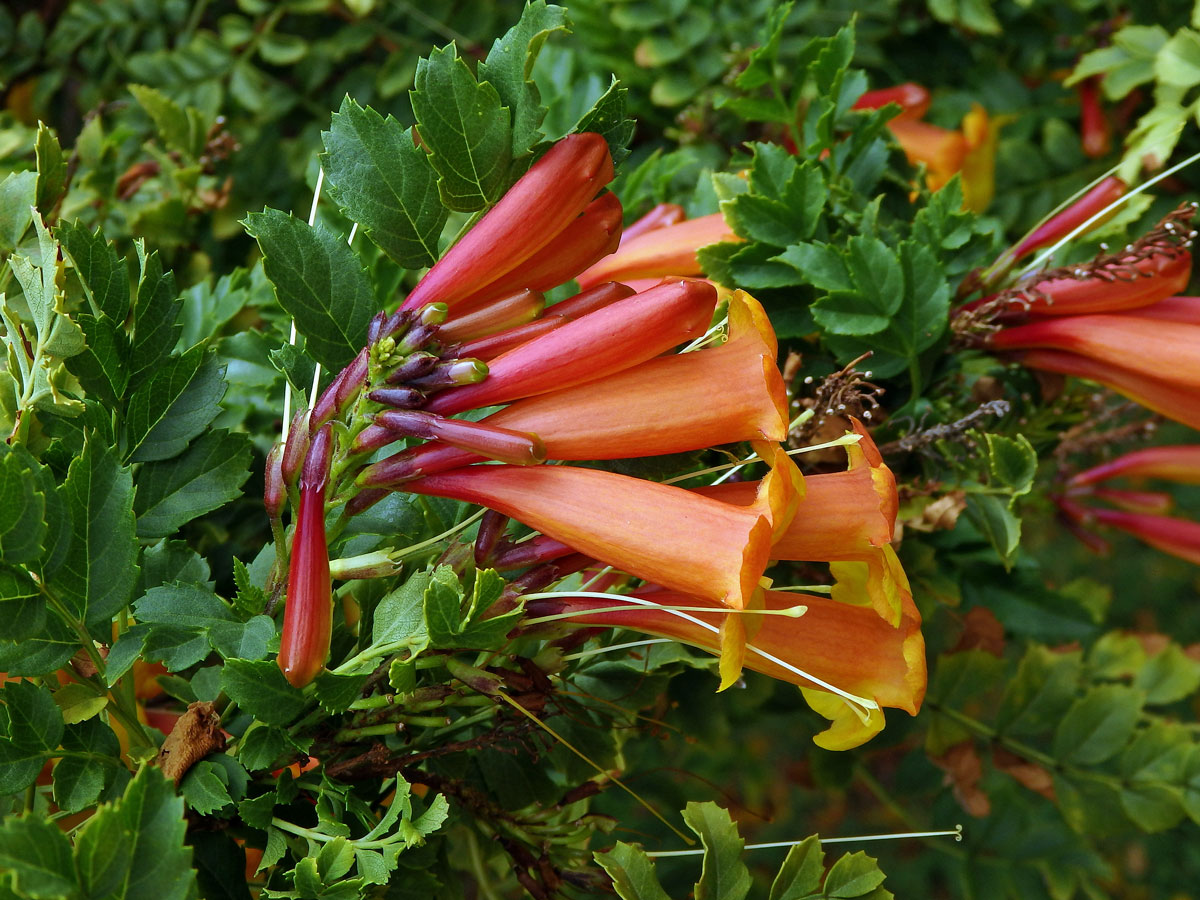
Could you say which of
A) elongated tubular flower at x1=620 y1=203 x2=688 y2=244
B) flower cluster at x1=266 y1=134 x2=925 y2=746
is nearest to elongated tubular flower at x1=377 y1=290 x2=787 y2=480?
flower cluster at x1=266 y1=134 x2=925 y2=746

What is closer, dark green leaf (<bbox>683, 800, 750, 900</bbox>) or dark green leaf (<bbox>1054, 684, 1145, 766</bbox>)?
dark green leaf (<bbox>683, 800, 750, 900</bbox>)

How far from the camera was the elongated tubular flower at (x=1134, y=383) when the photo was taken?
0.81 metres

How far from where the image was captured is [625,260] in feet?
2.74

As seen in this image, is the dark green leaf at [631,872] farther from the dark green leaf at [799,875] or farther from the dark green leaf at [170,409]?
the dark green leaf at [170,409]

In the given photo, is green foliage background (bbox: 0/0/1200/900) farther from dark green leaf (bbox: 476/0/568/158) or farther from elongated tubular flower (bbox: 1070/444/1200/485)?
elongated tubular flower (bbox: 1070/444/1200/485)

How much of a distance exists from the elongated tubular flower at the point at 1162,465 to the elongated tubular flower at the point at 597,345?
93 cm

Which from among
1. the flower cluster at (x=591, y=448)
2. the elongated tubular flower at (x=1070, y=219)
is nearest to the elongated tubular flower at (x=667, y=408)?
the flower cluster at (x=591, y=448)

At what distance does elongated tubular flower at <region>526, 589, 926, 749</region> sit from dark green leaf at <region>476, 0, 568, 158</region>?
0.27 m

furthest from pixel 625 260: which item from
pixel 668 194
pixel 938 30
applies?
pixel 938 30

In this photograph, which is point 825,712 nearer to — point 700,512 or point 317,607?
point 700,512

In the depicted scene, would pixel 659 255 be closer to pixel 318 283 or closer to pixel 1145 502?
pixel 318 283

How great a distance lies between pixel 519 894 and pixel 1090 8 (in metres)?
1.34

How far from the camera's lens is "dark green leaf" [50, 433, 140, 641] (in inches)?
21.7

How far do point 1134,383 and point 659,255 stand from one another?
0.41m
